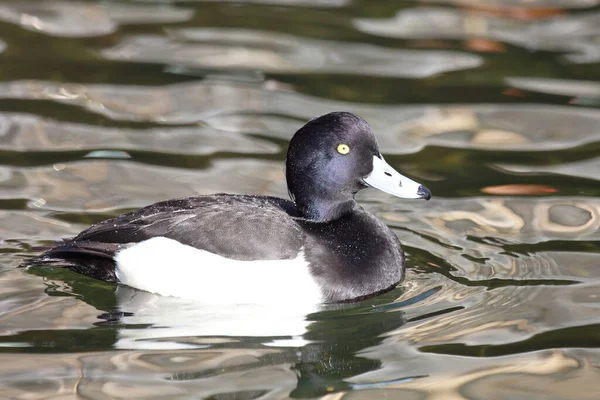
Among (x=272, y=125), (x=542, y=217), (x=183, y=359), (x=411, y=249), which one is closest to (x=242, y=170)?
(x=272, y=125)

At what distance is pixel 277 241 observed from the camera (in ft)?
19.0

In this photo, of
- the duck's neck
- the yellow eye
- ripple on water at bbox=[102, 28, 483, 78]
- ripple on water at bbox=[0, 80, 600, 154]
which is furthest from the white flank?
ripple on water at bbox=[102, 28, 483, 78]

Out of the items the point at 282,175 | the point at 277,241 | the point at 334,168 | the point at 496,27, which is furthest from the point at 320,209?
the point at 496,27

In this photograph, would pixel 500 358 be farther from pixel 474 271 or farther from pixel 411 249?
pixel 411 249

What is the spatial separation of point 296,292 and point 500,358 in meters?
1.16

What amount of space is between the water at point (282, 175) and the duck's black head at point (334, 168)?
60 centimetres

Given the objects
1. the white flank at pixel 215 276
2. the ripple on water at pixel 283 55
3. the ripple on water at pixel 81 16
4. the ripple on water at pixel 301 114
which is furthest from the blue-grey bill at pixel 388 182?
the ripple on water at pixel 81 16

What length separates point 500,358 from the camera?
5293 millimetres

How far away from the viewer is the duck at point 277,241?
577cm

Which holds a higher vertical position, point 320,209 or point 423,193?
point 423,193

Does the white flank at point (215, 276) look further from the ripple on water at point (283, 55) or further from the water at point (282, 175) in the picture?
the ripple on water at point (283, 55)

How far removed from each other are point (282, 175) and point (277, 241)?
210 cm

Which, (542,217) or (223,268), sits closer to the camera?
(223,268)

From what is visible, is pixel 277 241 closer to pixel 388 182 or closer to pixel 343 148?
pixel 343 148
